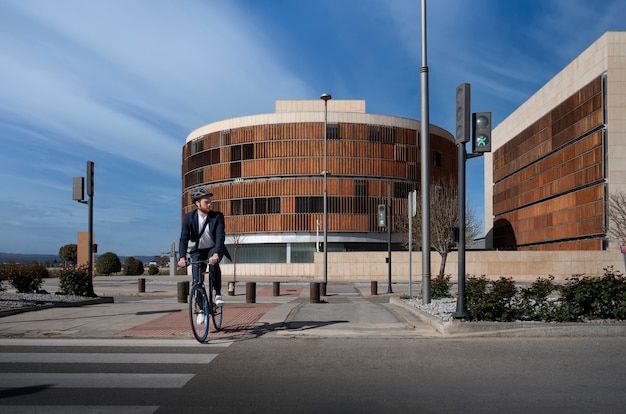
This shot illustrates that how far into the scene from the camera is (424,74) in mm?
13516

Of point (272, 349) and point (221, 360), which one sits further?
point (272, 349)

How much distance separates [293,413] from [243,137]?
54998 millimetres

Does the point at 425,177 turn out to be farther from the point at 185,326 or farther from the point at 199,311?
the point at 199,311

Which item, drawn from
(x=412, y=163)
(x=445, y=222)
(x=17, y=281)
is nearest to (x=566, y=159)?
(x=412, y=163)

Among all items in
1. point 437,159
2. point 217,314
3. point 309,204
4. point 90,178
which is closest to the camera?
point 217,314

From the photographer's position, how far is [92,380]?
215 inches

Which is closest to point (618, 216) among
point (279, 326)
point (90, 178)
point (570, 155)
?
point (570, 155)

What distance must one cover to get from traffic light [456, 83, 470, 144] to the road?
12.6 ft

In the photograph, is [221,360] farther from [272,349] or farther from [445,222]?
[445,222]

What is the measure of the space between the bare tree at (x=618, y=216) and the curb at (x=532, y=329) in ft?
114

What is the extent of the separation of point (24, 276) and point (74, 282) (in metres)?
1.63

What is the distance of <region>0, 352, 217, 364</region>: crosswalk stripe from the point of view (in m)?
6.35

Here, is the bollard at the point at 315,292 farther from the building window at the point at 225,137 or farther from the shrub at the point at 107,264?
the shrub at the point at 107,264

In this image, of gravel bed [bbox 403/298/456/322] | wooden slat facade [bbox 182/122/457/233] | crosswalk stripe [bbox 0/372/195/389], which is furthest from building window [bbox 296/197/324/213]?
crosswalk stripe [bbox 0/372/195/389]
